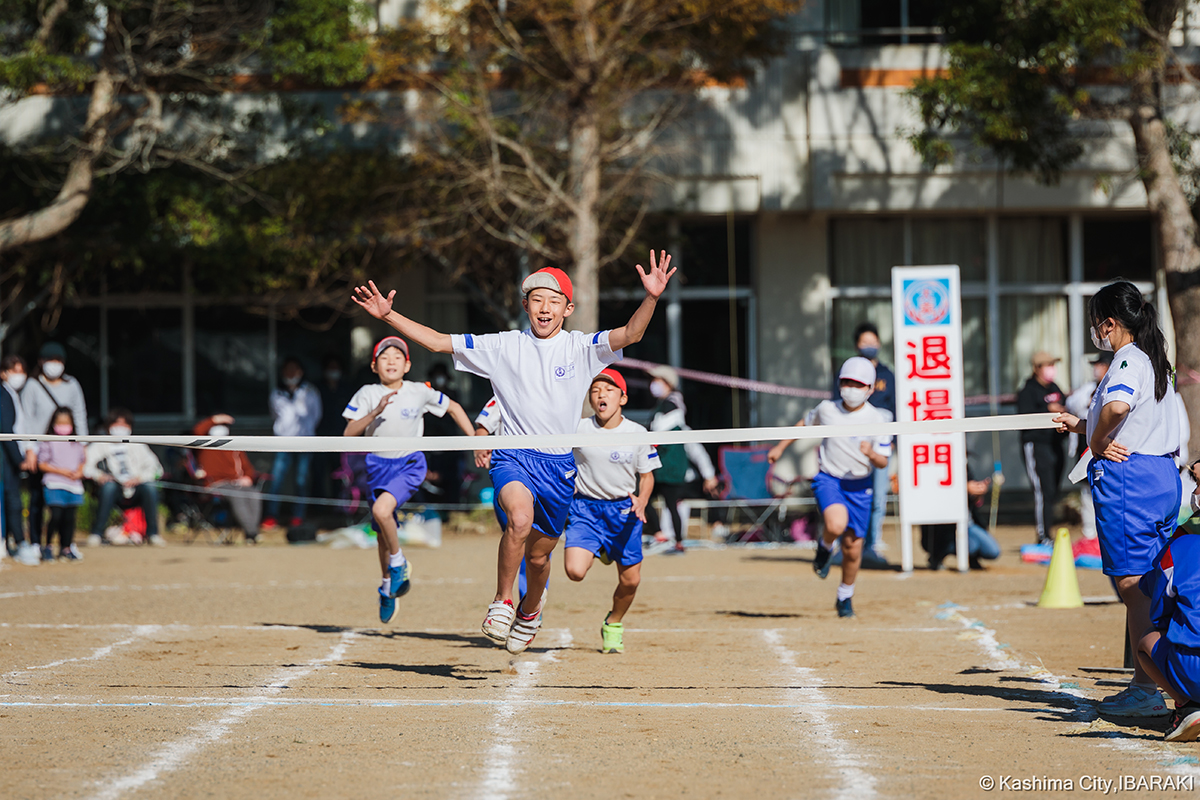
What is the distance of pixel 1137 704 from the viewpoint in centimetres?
600

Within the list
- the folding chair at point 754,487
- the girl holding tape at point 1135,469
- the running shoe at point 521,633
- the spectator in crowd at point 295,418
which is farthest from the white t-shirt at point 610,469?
the spectator in crowd at point 295,418

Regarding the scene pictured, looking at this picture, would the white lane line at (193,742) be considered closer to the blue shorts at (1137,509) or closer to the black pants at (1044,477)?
the blue shorts at (1137,509)

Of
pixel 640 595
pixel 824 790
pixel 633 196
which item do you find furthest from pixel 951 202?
pixel 824 790

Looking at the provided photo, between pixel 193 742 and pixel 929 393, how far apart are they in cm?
904

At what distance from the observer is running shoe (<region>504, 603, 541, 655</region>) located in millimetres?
7215

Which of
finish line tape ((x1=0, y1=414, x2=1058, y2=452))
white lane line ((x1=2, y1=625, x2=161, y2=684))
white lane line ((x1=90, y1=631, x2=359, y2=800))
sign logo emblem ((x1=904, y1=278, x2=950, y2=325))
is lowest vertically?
white lane line ((x1=2, y1=625, x2=161, y2=684))

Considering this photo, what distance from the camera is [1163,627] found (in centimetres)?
578

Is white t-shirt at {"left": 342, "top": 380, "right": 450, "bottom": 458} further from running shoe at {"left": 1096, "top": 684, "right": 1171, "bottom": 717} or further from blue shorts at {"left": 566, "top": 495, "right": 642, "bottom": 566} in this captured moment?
running shoe at {"left": 1096, "top": 684, "right": 1171, "bottom": 717}

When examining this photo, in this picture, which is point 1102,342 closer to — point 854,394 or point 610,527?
point 610,527

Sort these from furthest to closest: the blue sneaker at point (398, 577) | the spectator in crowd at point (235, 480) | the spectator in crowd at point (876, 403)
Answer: the spectator in crowd at point (235, 480)
the spectator in crowd at point (876, 403)
the blue sneaker at point (398, 577)

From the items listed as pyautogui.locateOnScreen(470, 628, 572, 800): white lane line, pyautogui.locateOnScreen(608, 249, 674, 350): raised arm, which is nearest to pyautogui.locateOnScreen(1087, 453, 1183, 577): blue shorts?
pyautogui.locateOnScreen(608, 249, 674, 350): raised arm

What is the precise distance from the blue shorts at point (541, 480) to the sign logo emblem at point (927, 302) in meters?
6.77

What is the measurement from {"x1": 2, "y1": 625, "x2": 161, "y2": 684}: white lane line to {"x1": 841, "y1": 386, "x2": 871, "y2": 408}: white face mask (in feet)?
17.0

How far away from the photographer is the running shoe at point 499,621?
22.7ft
